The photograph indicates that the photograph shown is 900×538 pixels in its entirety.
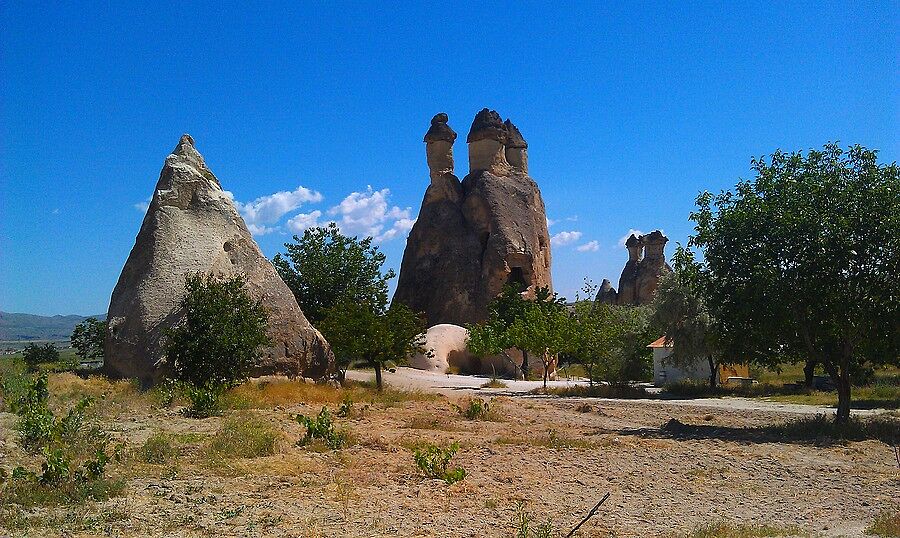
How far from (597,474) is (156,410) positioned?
9.52 metres

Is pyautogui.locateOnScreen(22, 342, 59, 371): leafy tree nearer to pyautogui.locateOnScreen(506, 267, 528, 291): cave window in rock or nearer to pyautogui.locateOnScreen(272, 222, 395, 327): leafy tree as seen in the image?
pyautogui.locateOnScreen(272, 222, 395, 327): leafy tree

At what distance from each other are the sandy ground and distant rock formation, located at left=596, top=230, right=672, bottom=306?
196 feet

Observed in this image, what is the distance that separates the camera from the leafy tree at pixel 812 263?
15109 millimetres

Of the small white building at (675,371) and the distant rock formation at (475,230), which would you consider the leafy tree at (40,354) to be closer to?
the distant rock formation at (475,230)

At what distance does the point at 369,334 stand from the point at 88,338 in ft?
67.2

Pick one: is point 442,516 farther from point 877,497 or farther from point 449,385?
point 449,385

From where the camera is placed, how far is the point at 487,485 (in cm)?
950

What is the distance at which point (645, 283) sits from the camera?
246ft

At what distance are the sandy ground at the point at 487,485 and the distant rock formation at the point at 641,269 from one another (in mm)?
59673

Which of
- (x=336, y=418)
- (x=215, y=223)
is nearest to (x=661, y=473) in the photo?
(x=336, y=418)

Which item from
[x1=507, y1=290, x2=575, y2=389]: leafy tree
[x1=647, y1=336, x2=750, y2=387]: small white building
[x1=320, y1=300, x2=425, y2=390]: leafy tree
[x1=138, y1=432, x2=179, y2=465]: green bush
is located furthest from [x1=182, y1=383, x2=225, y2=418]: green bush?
[x1=647, y1=336, x2=750, y2=387]: small white building

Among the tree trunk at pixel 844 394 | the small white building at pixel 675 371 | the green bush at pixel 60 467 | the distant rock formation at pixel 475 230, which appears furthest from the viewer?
the distant rock formation at pixel 475 230

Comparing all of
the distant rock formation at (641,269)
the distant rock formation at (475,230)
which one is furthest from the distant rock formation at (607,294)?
the distant rock formation at (475,230)

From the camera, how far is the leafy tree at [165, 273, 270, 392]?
60.8 feet
